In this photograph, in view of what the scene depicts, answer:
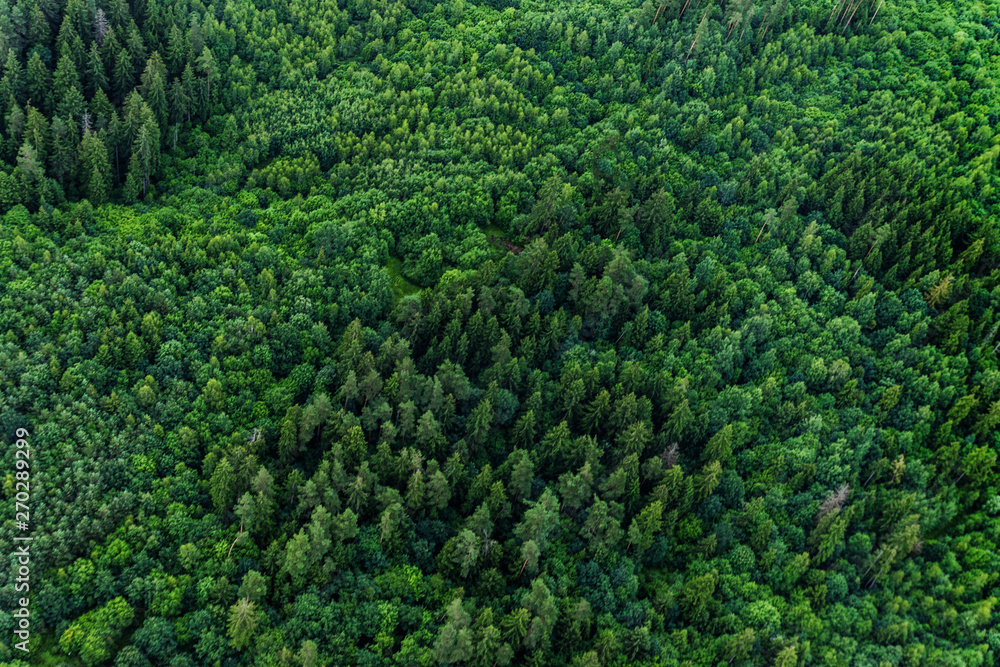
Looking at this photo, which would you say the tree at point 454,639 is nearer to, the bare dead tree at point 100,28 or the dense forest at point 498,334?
the dense forest at point 498,334

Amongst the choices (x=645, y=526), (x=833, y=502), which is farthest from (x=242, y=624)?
(x=833, y=502)

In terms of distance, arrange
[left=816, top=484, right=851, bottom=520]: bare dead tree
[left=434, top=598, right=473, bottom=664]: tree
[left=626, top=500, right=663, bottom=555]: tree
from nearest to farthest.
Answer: [left=434, top=598, right=473, bottom=664]: tree
[left=626, top=500, right=663, bottom=555]: tree
[left=816, top=484, right=851, bottom=520]: bare dead tree

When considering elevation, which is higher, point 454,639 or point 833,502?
point 833,502

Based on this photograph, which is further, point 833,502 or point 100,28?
point 100,28

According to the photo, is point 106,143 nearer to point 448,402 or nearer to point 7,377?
point 7,377

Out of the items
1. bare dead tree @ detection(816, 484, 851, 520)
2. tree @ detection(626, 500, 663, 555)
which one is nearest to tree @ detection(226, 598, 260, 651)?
tree @ detection(626, 500, 663, 555)

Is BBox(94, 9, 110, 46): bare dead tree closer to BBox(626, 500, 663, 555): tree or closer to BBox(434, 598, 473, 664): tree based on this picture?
BBox(434, 598, 473, 664): tree

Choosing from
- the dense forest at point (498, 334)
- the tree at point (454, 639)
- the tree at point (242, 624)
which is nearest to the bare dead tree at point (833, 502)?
the dense forest at point (498, 334)

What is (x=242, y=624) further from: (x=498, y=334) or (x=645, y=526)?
(x=498, y=334)
